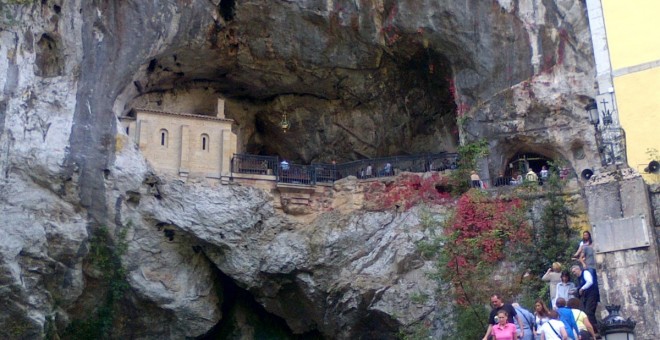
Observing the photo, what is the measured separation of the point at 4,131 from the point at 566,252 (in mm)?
12974

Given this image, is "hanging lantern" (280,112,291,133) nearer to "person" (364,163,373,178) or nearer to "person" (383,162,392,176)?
"person" (364,163,373,178)

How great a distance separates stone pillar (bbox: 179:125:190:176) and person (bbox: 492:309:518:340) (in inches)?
523

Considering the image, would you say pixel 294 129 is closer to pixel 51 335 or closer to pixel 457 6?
pixel 457 6

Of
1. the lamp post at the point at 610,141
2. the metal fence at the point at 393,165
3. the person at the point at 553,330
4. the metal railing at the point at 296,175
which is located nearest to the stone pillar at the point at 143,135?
the metal railing at the point at 296,175

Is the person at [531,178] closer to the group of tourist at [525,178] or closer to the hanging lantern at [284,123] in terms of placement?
the group of tourist at [525,178]

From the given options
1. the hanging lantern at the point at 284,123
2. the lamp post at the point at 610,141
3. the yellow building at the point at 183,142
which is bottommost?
the lamp post at the point at 610,141

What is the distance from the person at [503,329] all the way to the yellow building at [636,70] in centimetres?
717

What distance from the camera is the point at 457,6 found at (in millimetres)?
22750

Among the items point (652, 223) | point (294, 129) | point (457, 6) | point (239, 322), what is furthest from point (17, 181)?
point (652, 223)

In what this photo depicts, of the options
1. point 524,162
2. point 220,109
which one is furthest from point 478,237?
point 220,109

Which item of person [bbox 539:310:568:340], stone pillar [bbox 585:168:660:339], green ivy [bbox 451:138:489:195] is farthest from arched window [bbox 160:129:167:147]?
person [bbox 539:310:568:340]

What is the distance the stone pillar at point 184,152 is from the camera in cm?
2284

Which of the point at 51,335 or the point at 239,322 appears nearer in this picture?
the point at 51,335

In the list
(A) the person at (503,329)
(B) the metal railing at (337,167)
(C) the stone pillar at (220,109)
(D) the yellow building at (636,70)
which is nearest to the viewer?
(A) the person at (503,329)
